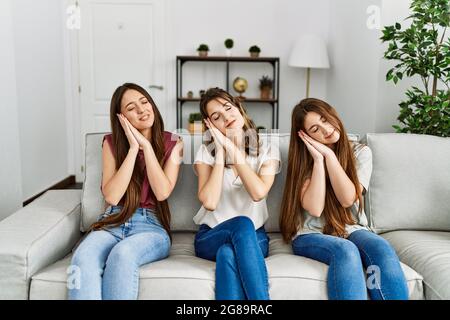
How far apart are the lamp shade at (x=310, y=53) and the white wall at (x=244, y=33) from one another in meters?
0.38

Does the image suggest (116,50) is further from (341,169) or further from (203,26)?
(341,169)

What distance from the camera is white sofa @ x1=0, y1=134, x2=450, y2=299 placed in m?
1.64

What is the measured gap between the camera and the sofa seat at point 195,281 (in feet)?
5.33

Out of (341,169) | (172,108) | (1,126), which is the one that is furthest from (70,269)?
(172,108)

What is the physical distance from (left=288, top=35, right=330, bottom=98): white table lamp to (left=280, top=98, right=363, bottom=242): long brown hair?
278cm

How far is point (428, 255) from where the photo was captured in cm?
183

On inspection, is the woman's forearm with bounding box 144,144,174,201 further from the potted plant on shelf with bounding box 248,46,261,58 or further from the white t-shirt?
the potted plant on shelf with bounding box 248,46,261,58

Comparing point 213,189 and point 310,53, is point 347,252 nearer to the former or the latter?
point 213,189

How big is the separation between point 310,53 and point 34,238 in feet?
11.4

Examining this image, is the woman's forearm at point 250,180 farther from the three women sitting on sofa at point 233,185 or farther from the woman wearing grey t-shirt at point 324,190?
the woman wearing grey t-shirt at point 324,190

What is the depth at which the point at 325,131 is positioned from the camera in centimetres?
193

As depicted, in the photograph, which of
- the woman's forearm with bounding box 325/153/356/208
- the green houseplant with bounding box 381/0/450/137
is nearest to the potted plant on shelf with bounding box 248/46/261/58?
the green houseplant with bounding box 381/0/450/137

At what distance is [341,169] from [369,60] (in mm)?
2087

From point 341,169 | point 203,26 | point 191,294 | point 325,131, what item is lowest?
point 191,294
